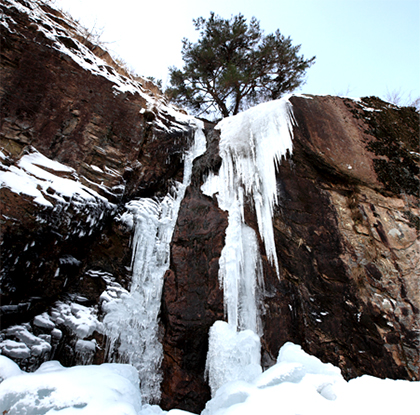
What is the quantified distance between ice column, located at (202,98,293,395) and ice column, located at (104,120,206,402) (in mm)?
799

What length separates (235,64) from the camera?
25.0ft

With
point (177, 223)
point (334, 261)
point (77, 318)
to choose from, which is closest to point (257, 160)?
point (177, 223)

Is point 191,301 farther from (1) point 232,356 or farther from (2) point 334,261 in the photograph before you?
(2) point 334,261

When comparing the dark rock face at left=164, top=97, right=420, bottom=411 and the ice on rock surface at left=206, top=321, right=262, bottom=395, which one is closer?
the ice on rock surface at left=206, top=321, right=262, bottom=395

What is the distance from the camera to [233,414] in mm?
1734

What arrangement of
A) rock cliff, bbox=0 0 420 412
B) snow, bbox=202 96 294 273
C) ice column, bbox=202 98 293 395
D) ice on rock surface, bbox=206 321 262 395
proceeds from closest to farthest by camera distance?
ice on rock surface, bbox=206 321 262 395, ice column, bbox=202 98 293 395, rock cliff, bbox=0 0 420 412, snow, bbox=202 96 294 273

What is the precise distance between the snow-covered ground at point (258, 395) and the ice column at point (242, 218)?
0.72 m

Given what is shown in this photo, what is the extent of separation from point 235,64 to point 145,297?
706 centimetres

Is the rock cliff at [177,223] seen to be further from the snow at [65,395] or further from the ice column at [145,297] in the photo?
the snow at [65,395]

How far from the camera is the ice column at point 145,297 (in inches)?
132

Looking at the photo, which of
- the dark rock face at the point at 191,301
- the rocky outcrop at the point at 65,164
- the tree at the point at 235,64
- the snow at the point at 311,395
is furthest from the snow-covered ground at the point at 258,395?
the tree at the point at 235,64

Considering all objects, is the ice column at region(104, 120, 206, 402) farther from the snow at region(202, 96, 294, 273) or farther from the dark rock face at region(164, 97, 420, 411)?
the snow at region(202, 96, 294, 273)

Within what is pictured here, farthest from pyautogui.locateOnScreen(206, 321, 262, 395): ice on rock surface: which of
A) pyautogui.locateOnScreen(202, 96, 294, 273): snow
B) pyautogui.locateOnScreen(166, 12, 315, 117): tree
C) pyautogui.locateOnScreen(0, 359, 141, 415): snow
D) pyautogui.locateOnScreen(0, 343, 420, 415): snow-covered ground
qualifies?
pyautogui.locateOnScreen(166, 12, 315, 117): tree

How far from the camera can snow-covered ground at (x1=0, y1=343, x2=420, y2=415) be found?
1575 millimetres
